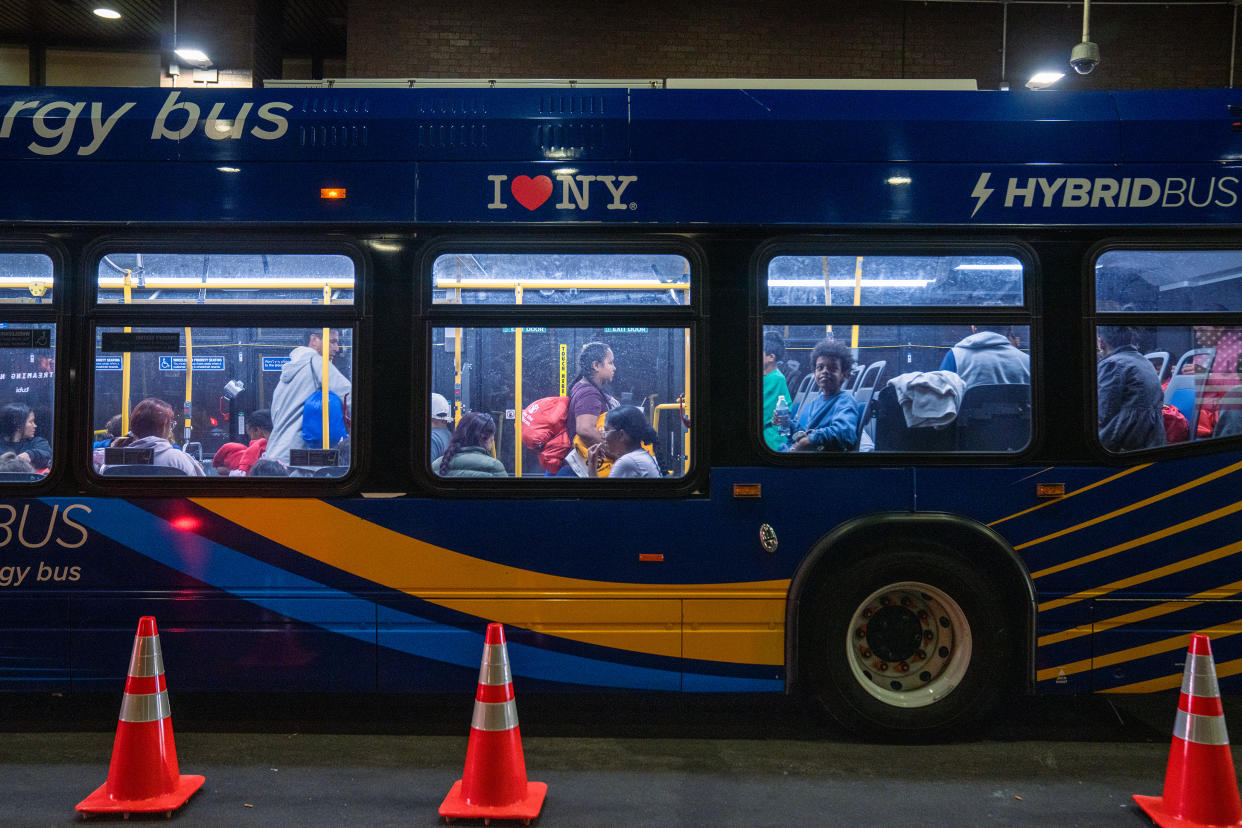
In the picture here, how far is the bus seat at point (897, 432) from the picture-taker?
4.42m

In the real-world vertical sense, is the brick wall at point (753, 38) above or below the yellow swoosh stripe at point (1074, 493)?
above

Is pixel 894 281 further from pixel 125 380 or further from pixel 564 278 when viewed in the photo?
pixel 125 380

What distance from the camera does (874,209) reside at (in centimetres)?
445

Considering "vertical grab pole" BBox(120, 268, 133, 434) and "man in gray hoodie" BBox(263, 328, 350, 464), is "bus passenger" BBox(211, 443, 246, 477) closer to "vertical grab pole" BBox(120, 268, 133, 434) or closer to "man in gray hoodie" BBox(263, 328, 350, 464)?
"man in gray hoodie" BBox(263, 328, 350, 464)

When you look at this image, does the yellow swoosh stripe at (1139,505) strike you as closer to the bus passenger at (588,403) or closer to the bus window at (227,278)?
the bus passenger at (588,403)

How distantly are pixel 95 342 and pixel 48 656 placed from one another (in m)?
1.61

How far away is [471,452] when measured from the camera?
4441 mm

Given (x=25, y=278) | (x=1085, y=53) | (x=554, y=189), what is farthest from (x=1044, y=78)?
(x=25, y=278)

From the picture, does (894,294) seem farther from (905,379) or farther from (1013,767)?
(1013,767)

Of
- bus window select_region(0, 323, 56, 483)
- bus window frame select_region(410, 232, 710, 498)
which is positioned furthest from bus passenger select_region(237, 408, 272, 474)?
bus window select_region(0, 323, 56, 483)

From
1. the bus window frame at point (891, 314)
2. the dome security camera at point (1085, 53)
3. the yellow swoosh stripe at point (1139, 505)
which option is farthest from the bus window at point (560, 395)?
the dome security camera at point (1085, 53)

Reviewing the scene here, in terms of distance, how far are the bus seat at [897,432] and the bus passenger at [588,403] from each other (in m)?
1.37

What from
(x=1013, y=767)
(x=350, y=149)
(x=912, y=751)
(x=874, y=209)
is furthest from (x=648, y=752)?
(x=350, y=149)

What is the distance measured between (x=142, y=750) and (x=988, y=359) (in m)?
4.30
